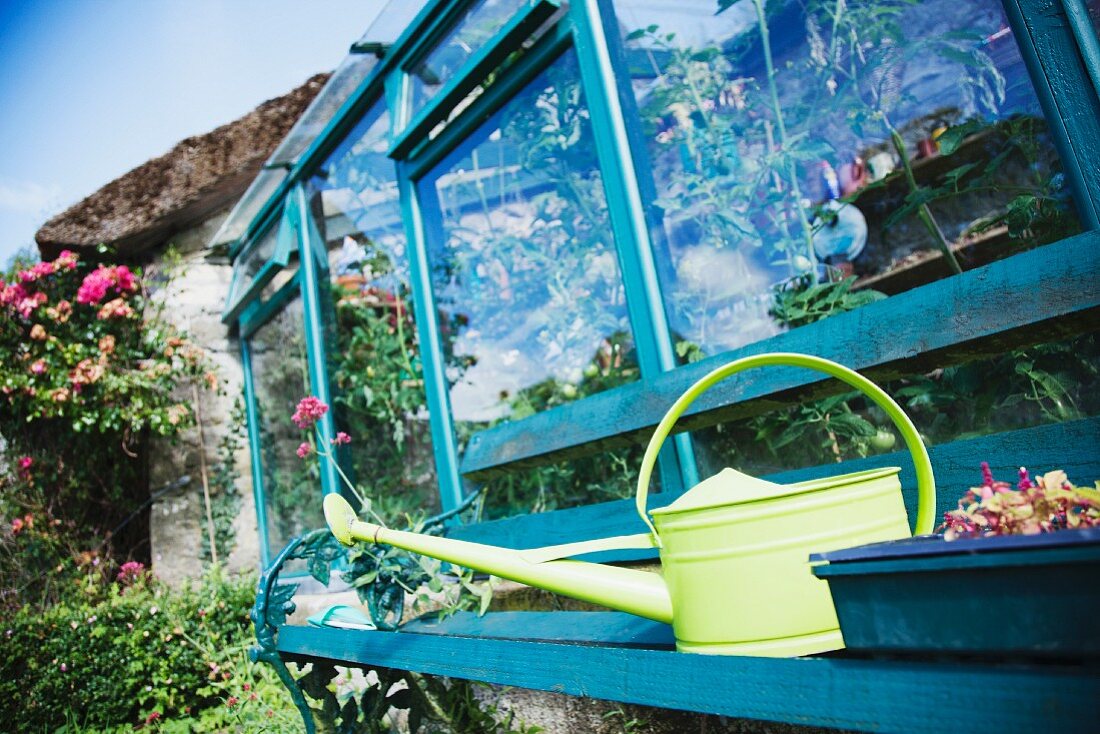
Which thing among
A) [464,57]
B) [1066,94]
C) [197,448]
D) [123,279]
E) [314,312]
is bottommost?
[1066,94]

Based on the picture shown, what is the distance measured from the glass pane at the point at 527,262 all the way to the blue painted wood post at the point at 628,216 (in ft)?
0.44

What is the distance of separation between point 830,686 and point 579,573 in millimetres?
335

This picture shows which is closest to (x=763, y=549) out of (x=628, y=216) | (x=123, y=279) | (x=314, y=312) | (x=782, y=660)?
(x=782, y=660)

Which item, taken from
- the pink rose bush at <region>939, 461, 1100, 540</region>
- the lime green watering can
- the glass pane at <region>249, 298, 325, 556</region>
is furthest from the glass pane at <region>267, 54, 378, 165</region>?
the pink rose bush at <region>939, 461, 1100, 540</region>

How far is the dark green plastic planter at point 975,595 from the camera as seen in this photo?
489 millimetres

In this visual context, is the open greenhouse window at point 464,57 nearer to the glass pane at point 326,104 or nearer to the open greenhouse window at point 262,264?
the glass pane at point 326,104

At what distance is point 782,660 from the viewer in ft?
2.07

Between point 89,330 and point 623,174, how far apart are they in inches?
179

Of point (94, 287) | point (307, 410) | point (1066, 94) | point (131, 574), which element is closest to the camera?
point (1066, 94)

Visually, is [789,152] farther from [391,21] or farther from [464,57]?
[391,21]

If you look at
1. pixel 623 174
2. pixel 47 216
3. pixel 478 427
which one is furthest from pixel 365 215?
pixel 47 216

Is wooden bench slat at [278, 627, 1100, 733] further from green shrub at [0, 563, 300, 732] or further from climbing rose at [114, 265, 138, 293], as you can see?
climbing rose at [114, 265, 138, 293]

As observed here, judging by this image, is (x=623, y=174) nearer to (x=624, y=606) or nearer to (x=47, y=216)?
(x=624, y=606)

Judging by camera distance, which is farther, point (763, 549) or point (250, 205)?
point (250, 205)
